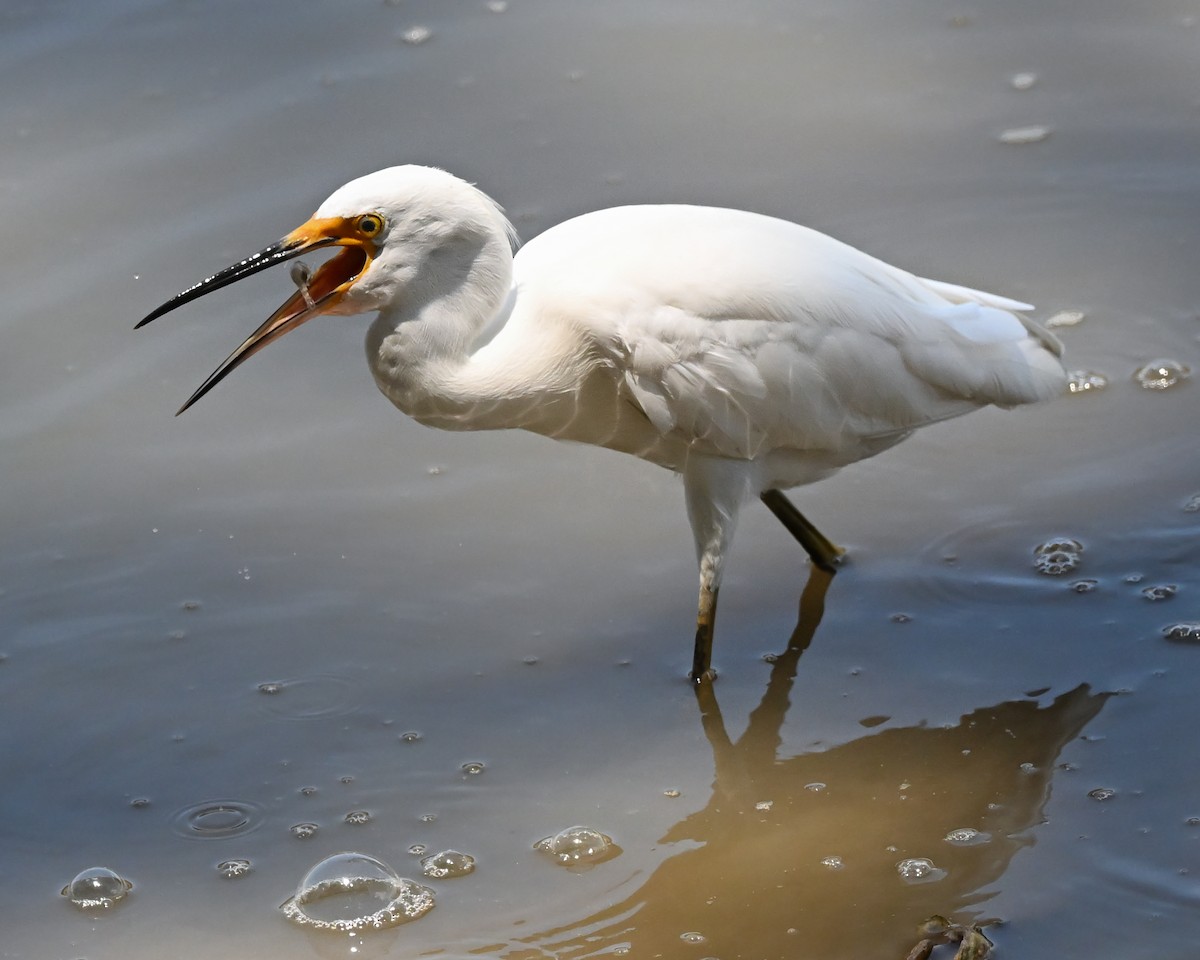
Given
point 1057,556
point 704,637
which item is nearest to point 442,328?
point 704,637

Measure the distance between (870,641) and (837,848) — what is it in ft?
2.58

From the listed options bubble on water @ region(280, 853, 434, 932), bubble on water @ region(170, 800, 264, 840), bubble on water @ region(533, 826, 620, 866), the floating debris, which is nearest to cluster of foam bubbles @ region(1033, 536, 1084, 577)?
the floating debris

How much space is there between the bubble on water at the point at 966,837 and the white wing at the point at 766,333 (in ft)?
3.25

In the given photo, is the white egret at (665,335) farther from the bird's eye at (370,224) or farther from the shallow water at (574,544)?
the shallow water at (574,544)

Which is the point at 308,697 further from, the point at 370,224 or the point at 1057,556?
the point at 1057,556

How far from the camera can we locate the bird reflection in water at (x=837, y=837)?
325 centimetres

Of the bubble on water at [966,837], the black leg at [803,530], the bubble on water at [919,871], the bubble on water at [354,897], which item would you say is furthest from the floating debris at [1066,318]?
the bubble on water at [354,897]

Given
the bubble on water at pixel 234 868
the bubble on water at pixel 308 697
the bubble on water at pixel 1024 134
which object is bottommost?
the bubble on water at pixel 234 868

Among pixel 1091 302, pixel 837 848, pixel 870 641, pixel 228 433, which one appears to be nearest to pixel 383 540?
pixel 228 433

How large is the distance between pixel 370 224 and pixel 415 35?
3412 millimetres

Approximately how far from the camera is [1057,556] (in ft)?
14.0

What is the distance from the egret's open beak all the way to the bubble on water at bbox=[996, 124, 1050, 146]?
328 centimetres

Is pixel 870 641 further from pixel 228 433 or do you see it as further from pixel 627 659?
pixel 228 433

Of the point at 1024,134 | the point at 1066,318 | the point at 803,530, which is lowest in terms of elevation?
the point at 803,530
